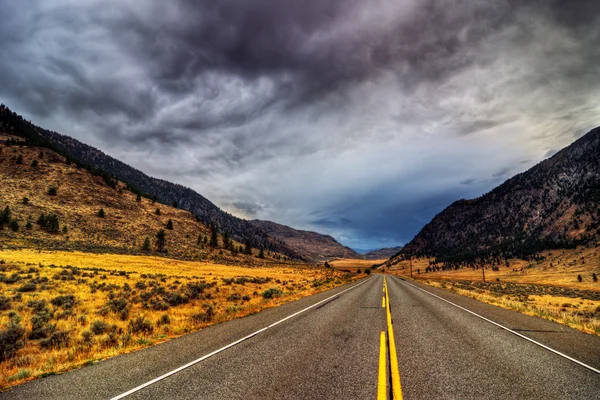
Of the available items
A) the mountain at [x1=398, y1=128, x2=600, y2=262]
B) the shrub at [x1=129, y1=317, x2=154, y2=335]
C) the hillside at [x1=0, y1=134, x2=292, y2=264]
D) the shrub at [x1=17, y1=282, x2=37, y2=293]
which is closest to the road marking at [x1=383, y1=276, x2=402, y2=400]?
the shrub at [x1=129, y1=317, x2=154, y2=335]

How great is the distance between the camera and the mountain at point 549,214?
134 meters

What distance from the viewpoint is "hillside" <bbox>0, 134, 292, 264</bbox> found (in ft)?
220

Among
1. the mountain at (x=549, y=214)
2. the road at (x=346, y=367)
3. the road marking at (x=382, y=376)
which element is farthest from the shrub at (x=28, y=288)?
the mountain at (x=549, y=214)

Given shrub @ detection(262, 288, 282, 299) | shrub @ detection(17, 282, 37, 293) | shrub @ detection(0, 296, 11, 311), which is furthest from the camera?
shrub @ detection(262, 288, 282, 299)

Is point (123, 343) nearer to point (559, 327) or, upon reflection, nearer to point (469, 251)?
point (559, 327)

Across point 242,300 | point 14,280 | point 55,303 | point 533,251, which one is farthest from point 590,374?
point 533,251

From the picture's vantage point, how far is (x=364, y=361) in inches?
247

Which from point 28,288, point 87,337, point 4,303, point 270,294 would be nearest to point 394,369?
point 87,337

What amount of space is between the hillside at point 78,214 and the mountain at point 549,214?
145799 mm

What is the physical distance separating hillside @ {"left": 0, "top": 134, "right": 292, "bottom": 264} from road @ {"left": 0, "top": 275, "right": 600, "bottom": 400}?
2609 inches

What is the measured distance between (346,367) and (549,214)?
213957 mm

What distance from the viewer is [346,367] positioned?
5895 mm

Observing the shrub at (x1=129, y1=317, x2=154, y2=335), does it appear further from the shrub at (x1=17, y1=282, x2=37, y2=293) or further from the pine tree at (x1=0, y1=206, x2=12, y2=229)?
the pine tree at (x1=0, y1=206, x2=12, y2=229)

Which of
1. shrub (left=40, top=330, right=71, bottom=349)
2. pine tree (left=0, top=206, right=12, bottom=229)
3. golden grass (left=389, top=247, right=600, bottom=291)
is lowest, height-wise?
golden grass (left=389, top=247, right=600, bottom=291)
